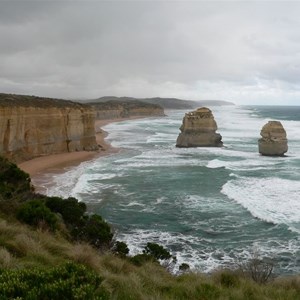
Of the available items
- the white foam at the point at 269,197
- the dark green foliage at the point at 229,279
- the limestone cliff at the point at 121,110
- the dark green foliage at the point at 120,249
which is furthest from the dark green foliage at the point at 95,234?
the limestone cliff at the point at 121,110

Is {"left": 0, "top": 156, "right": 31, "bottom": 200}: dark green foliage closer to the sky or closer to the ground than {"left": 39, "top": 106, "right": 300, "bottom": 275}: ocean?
closer to the sky

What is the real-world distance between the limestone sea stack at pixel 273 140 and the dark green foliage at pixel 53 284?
123 ft

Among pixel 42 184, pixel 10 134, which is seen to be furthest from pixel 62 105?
pixel 42 184

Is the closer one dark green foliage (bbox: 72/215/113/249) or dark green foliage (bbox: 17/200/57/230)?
dark green foliage (bbox: 17/200/57/230)

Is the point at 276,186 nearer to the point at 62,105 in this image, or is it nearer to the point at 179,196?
the point at 179,196

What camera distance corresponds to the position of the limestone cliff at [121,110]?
384 feet

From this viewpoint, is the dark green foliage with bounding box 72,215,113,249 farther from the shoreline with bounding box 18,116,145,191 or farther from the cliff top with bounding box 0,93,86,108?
the cliff top with bounding box 0,93,86,108

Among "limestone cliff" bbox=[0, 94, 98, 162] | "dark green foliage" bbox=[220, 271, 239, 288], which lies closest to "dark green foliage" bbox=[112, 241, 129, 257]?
"dark green foliage" bbox=[220, 271, 239, 288]

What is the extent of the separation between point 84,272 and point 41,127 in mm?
37195

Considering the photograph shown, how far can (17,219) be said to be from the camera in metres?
13.2

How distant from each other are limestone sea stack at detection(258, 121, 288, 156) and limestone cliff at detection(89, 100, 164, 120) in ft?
248

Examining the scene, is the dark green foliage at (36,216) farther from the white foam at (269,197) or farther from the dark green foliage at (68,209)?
the white foam at (269,197)

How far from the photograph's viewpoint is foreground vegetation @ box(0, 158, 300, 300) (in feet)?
18.7

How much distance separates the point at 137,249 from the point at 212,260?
293 cm
